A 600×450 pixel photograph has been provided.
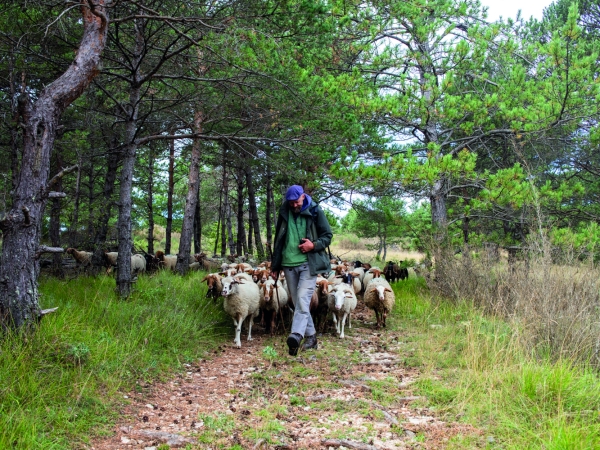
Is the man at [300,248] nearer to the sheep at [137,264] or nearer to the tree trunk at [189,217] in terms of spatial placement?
the tree trunk at [189,217]

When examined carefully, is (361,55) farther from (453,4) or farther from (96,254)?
(96,254)

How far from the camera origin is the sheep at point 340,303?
816cm

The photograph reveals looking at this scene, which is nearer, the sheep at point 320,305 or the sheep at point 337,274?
the sheep at point 320,305

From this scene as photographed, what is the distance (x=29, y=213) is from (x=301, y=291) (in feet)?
11.8

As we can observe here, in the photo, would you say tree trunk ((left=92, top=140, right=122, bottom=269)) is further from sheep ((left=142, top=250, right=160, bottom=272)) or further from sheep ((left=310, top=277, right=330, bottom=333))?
sheep ((left=310, top=277, right=330, bottom=333))

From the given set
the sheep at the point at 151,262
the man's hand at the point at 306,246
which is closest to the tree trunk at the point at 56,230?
the sheep at the point at 151,262

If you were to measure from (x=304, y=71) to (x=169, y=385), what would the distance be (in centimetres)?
550

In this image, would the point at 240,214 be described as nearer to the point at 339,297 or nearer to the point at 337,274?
the point at 337,274

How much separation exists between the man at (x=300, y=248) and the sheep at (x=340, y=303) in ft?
4.84

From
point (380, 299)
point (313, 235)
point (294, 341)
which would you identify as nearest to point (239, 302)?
point (294, 341)

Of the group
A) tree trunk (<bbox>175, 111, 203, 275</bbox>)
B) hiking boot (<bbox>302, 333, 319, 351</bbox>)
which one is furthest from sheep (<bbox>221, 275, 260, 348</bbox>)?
tree trunk (<bbox>175, 111, 203, 275</bbox>)

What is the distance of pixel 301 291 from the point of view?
650 centimetres

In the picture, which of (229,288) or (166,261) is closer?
(229,288)

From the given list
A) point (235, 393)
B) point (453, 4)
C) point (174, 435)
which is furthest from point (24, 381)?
point (453, 4)
